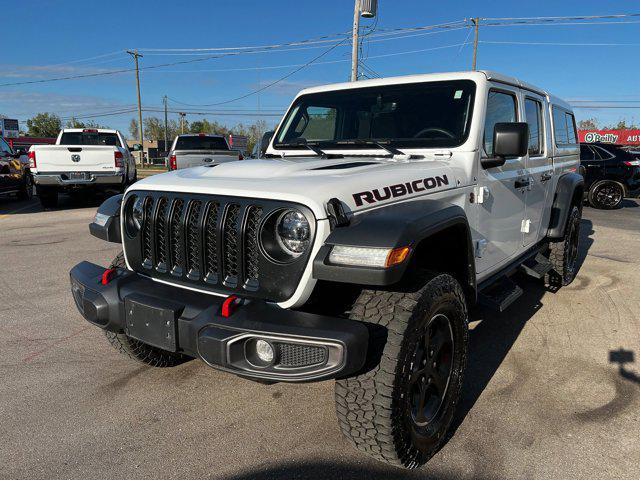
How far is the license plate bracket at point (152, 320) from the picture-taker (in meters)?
2.26

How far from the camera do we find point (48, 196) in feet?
37.1

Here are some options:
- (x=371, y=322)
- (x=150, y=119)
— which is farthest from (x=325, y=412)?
(x=150, y=119)

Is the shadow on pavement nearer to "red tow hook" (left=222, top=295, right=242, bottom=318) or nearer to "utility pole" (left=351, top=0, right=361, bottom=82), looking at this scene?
"red tow hook" (left=222, top=295, right=242, bottom=318)

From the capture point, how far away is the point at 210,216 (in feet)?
7.84

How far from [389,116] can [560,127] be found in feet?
8.75

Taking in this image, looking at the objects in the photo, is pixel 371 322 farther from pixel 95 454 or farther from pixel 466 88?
pixel 466 88

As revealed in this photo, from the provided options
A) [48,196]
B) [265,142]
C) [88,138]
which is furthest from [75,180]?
[265,142]

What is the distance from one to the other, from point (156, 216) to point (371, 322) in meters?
1.28

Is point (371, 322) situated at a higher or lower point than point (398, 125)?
lower

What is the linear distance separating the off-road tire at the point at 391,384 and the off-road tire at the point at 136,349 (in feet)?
4.62

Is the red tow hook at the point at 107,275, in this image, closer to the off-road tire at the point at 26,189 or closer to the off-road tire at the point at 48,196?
the off-road tire at the point at 48,196

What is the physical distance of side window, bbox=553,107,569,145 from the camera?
16.1 feet

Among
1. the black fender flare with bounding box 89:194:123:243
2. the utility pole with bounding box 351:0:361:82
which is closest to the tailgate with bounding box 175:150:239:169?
the utility pole with bounding box 351:0:361:82

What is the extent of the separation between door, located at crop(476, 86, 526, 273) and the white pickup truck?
942cm
